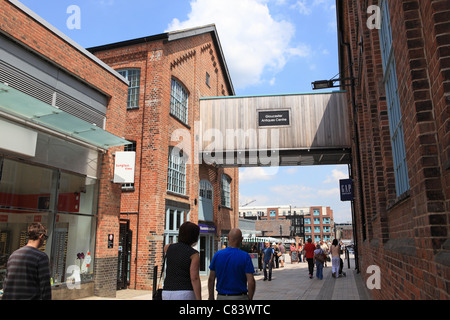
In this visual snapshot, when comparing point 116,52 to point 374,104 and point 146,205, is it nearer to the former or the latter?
point 146,205

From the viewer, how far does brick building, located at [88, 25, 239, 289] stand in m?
14.1

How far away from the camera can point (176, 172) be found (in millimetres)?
16422

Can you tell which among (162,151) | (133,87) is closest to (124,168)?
(162,151)

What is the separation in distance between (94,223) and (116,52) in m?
9.29

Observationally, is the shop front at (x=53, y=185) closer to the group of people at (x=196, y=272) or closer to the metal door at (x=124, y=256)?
the metal door at (x=124, y=256)

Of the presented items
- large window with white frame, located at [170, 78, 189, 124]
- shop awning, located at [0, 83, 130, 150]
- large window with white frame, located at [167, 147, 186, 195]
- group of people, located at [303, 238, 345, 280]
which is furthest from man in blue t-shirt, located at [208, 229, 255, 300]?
large window with white frame, located at [170, 78, 189, 124]

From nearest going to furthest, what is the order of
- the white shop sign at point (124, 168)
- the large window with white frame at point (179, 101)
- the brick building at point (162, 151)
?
1. the white shop sign at point (124, 168)
2. the brick building at point (162, 151)
3. the large window with white frame at point (179, 101)

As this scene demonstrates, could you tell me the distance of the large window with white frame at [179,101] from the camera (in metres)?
Result: 16.7

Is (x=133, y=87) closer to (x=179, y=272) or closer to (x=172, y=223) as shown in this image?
(x=172, y=223)

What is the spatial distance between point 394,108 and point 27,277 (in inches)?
204

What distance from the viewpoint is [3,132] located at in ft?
24.4

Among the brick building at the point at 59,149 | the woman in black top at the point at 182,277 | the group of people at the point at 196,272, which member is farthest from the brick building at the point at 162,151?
the woman in black top at the point at 182,277

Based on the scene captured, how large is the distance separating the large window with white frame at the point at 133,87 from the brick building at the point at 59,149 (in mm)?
3543
